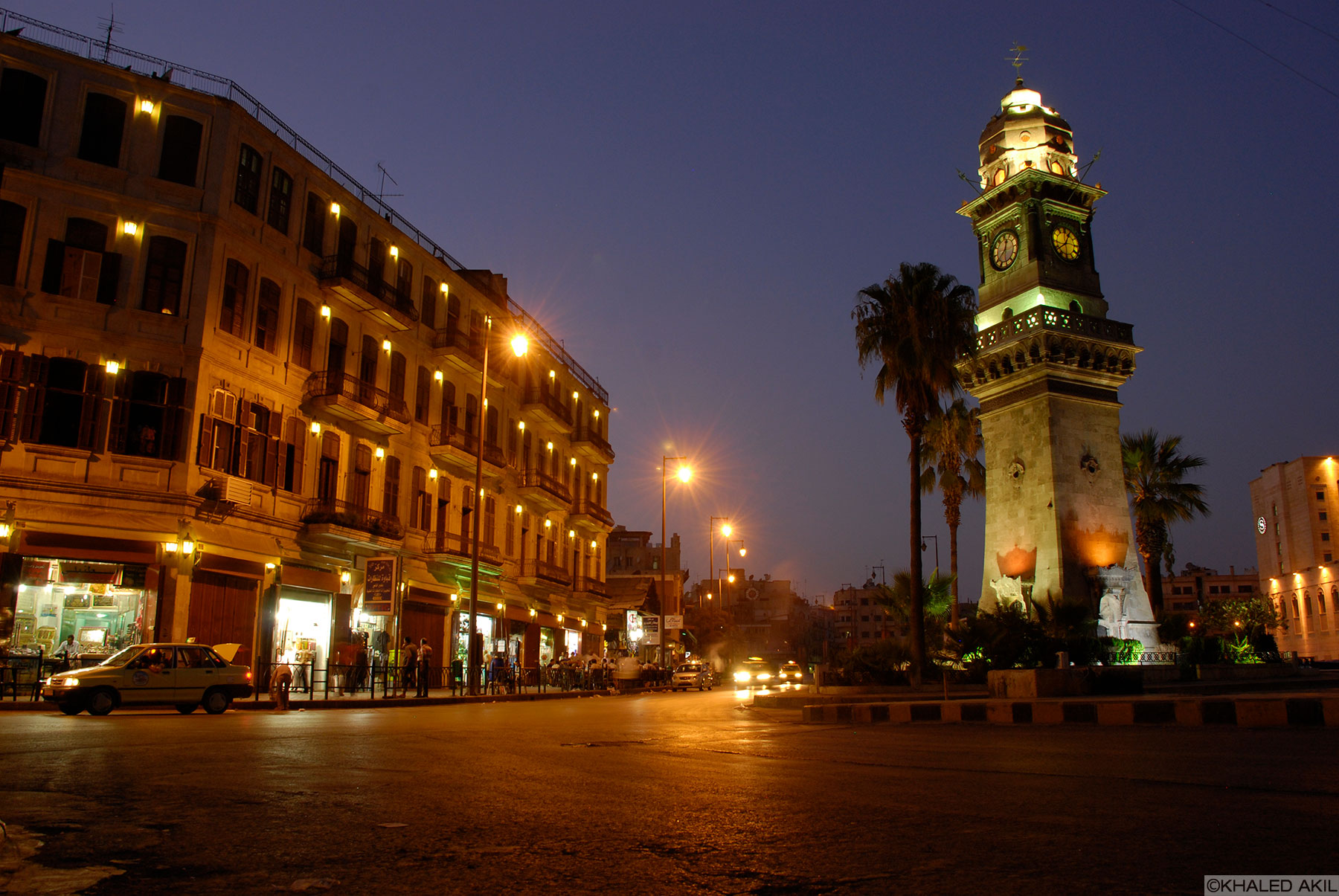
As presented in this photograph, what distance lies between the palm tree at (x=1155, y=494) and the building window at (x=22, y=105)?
38491 millimetres

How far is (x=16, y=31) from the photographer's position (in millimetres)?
24984

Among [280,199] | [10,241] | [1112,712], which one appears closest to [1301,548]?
[1112,712]

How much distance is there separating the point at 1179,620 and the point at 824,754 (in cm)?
2927

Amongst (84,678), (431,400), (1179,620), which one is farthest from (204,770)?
(1179,620)

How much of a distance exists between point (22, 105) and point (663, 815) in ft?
89.4

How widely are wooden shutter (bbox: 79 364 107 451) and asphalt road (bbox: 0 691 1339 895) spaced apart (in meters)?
14.9

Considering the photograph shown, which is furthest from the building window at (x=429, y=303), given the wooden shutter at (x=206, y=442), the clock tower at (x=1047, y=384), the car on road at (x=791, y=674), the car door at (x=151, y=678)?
the car on road at (x=791, y=674)

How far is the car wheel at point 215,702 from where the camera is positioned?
19625 mm

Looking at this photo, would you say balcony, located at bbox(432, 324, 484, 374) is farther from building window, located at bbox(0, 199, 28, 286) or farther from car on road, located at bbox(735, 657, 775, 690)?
car on road, located at bbox(735, 657, 775, 690)

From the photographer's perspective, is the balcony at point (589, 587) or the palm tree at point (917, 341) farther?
the balcony at point (589, 587)

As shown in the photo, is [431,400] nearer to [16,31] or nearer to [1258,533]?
[16,31]

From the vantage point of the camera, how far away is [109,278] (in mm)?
25062

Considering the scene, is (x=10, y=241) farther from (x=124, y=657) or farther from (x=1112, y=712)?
(x=1112, y=712)

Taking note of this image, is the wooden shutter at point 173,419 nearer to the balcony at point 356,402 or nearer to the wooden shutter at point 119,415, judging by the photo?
the wooden shutter at point 119,415
